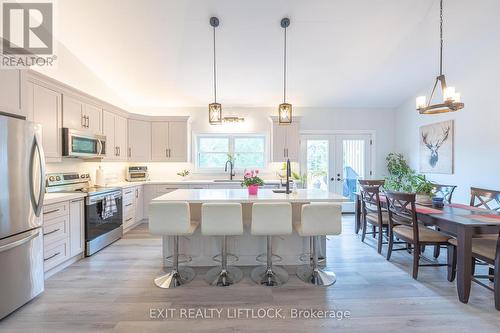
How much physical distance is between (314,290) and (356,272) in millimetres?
744

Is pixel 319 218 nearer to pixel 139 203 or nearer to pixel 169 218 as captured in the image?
pixel 169 218

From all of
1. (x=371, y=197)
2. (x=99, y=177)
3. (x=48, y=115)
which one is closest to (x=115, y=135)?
(x=99, y=177)

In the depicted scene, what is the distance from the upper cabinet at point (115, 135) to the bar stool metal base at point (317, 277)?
3914 mm

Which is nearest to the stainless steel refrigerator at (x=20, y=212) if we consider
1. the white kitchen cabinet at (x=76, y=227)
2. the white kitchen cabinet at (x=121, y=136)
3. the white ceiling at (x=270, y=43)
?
the white kitchen cabinet at (x=76, y=227)

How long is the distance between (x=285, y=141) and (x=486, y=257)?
4005mm

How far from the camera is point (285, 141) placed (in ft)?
19.3

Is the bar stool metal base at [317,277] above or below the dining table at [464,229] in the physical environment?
below

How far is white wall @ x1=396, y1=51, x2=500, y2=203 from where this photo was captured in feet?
12.6

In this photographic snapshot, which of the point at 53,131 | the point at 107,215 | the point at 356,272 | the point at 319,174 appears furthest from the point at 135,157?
the point at 356,272

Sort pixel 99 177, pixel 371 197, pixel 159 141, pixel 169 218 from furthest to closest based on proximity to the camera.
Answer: pixel 159 141
pixel 99 177
pixel 371 197
pixel 169 218

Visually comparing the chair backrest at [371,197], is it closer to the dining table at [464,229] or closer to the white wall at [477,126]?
the dining table at [464,229]

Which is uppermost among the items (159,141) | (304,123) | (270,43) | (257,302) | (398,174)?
(270,43)

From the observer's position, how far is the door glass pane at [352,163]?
6262 mm

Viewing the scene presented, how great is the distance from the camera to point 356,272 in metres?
3.13
